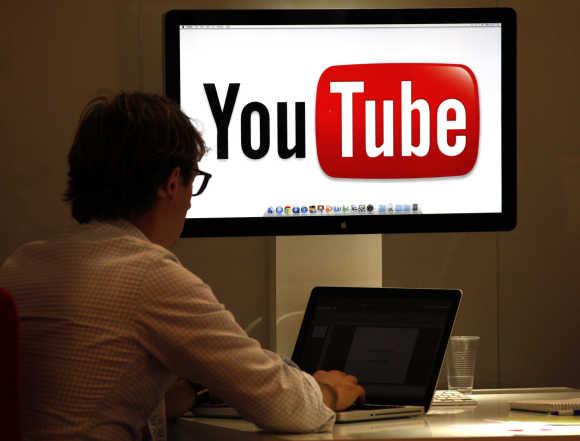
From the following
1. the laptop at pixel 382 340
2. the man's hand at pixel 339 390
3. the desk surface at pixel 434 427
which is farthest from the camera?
the laptop at pixel 382 340

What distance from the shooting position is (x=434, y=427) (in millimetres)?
1675

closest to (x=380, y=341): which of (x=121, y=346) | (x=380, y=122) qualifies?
(x=380, y=122)

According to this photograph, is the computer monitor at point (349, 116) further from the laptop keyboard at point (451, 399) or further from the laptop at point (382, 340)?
the laptop keyboard at point (451, 399)

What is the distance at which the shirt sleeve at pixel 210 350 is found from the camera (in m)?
1.45

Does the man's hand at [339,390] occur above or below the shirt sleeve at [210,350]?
below

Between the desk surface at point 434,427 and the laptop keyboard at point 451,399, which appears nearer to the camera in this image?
the desk surface at point 434,427

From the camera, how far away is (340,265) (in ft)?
7.24

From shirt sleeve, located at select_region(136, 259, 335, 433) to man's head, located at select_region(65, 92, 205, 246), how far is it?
0.55ft

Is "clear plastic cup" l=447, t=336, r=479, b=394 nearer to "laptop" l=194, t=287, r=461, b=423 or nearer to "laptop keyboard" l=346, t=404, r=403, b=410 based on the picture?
"laptop" l=194, t=287, r=461, b=423

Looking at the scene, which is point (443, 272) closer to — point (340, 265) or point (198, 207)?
point (340, 265)

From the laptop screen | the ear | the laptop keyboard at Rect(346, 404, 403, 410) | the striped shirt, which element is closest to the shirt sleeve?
the striped shirt

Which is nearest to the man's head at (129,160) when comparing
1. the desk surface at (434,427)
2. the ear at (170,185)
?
the ear at (170,185)

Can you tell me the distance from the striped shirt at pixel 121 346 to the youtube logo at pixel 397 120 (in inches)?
29.1

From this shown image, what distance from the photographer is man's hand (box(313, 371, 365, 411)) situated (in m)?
1.74
